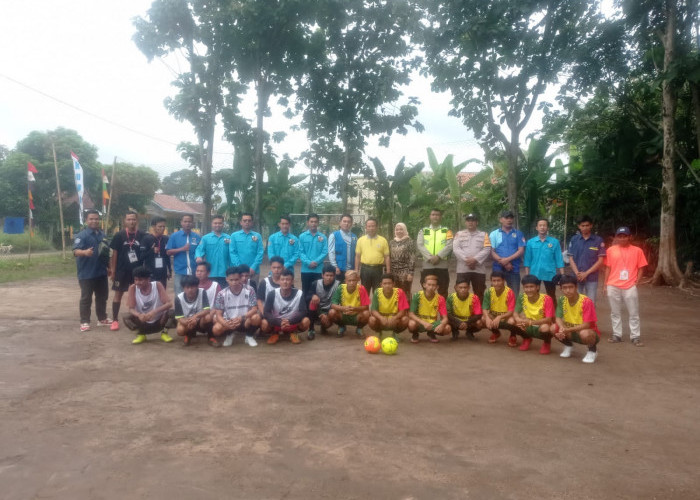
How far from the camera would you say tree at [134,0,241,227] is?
13.4 m

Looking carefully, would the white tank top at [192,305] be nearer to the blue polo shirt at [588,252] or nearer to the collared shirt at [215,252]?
the collared shirt at [215,252]

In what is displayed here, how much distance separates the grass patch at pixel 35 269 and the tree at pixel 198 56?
16.0ft

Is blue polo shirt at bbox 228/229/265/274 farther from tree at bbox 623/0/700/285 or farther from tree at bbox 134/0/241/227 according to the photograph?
tree at bbox 623/0/700/285

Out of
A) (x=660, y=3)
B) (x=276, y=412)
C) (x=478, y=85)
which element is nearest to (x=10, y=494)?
(x=276, y=412)

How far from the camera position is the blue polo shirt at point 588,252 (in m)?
7.19

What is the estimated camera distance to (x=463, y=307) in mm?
6871

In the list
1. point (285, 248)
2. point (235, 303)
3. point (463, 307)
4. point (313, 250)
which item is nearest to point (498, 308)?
point (463, 307)

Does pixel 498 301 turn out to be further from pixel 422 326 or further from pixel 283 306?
pixel 283 306

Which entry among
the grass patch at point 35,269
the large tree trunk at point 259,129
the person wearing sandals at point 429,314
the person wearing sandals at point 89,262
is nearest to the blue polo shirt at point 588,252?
the person wearing sandals at point 429,314

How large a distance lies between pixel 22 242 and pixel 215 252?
23.2m

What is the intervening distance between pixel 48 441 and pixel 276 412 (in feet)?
5.25

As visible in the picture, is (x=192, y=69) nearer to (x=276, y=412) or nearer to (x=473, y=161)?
(x=473, y=161)

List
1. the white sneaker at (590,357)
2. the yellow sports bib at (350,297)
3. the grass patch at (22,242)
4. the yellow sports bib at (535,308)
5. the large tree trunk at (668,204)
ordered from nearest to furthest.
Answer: the white sneaker at (590,357), the yellow sports bib at (535,308), the yellow sports bib at (350,297), the large tree trunk at (668,204), the grass patch at (22,242)

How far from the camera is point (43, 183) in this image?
95.1 ft
